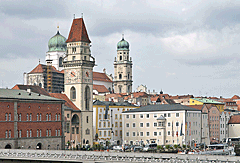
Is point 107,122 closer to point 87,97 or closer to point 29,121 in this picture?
point 87,97

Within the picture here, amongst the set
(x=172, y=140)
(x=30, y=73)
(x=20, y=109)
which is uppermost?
(x=30, y=73)

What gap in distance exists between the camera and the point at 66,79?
136375 millimetres

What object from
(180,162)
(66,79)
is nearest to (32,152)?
(180,162)

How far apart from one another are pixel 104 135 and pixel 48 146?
3591 centimetres

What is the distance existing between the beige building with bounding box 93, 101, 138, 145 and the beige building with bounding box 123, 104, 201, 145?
3204mm

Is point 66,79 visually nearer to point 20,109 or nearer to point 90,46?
point 90,46

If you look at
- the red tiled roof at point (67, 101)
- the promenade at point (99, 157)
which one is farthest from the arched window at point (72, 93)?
the promenade at point (99, 157)

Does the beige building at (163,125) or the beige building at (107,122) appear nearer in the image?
→ the beige building at (163,125)

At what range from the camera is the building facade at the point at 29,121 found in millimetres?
100938

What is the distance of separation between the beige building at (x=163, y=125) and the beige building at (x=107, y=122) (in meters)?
3.20

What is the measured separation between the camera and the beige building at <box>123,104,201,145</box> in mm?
136625

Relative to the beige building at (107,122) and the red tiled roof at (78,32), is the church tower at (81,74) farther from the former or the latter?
the beige building at (107,122)

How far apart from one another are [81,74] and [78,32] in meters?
10.9

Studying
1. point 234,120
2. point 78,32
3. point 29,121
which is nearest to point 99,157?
point 29,121
